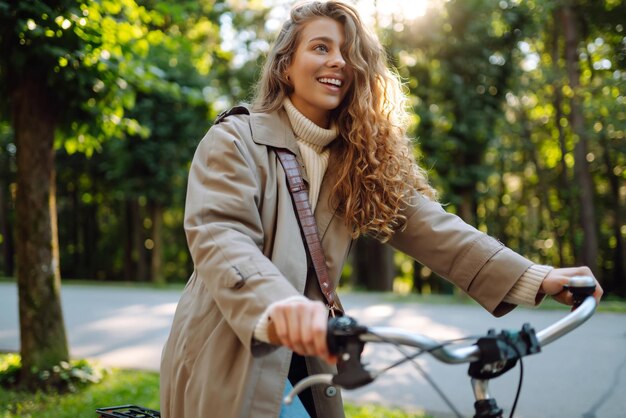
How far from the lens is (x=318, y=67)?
2225 mm

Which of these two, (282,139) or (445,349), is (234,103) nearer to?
(282,139)

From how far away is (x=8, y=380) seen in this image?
20.1ft

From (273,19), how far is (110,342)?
467 inches

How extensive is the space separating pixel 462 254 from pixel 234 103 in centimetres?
1718

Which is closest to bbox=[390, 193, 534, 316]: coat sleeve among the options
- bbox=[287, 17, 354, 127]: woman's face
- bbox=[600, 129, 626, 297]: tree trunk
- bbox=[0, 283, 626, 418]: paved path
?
bbox=[287, 17, 354, 127]: woman's face

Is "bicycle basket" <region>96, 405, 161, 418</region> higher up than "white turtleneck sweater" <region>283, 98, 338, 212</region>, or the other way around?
"white turtleneck sweater" <region>283, 98, 338, 212</region>

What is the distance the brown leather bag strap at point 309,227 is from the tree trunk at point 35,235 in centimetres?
454

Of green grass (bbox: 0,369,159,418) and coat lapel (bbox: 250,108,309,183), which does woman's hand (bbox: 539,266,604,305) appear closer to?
coat lapel (bbox: 250,108,309,183)

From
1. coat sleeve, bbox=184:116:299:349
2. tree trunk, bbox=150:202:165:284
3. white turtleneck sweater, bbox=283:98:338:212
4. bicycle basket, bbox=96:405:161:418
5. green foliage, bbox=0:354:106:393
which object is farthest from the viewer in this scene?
tree trunk, bbox=150:202:165:284

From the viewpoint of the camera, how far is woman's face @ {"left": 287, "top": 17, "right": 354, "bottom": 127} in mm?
2229

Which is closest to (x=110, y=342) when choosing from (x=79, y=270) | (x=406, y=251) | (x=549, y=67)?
(x=406, y=251)

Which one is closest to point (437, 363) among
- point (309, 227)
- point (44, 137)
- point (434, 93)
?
point (44, 137)

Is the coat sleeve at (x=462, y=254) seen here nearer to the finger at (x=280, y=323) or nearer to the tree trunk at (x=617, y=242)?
the finger at (x=280, y=323)

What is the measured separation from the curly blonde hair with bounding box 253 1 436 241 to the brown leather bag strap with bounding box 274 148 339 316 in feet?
0.52
